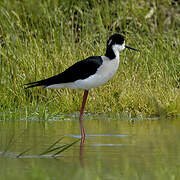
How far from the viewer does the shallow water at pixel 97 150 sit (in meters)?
4.42

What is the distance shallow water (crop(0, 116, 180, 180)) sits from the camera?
4.42m

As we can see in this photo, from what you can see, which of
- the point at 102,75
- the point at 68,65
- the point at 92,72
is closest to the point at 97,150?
the point at 102,75

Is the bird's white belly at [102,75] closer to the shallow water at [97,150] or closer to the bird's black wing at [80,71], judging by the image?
the bird's black wing at [80,71]

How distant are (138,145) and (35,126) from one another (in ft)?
7.02

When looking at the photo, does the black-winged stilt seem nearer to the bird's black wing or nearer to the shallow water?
the bird's black wing

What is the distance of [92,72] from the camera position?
807 centimetres

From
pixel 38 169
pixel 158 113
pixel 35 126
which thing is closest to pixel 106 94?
pixel 158 113

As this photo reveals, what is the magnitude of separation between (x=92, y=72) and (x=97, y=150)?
255 centimetres

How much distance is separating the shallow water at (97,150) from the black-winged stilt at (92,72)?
0.55m

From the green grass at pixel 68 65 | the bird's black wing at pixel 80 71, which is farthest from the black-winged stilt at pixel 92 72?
the green grass at pixel 68 65

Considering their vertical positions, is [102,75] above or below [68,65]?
below

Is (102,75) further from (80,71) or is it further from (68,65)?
(68,65)

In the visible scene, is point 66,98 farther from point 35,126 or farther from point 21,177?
point 21,177

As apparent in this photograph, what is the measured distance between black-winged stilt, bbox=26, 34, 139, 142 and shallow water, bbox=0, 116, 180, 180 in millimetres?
552
